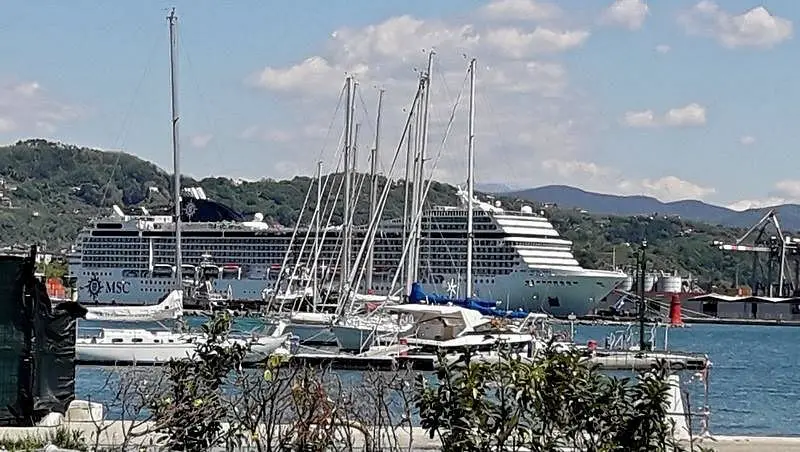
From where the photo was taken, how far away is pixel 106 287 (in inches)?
3620

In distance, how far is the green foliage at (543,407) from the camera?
331 inches

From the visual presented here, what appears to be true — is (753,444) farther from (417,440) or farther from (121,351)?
(121,351)

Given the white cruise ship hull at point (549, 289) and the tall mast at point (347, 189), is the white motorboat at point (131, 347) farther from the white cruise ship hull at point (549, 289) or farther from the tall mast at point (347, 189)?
the white cruise ship hull at point (549, 289)

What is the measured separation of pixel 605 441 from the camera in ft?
28.4

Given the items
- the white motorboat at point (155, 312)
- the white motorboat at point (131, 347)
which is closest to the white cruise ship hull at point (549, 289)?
the white motorboat at point (155, 312)

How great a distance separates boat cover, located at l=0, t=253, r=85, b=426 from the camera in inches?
478

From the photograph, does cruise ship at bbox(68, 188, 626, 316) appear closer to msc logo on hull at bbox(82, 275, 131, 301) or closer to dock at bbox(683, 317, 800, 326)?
msc logo on hull at bbox(82, 275, 131, 301)

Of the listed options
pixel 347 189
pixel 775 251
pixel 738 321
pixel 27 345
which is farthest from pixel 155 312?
pixel 775 251

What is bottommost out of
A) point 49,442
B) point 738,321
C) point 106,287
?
point 738,321

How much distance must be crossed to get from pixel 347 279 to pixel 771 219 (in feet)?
275

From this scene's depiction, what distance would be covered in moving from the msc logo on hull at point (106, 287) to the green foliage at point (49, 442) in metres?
81.0

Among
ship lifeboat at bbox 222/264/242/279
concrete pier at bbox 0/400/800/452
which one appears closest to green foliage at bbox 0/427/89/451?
concrete pier at bbox 0/400/800/452

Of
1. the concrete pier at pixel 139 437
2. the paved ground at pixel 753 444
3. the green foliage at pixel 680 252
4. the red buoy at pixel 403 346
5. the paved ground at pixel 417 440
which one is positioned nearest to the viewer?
the concrete pier at pixel 139 437

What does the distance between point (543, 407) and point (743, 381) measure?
3536 centimetres
